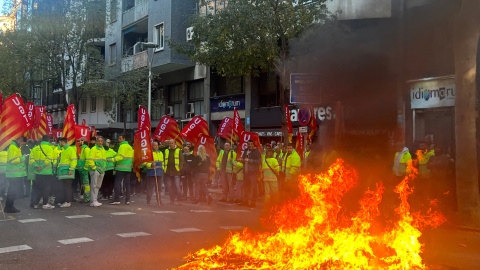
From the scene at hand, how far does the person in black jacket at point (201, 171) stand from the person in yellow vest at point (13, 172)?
4027mm

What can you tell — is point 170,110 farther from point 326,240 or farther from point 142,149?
point 326,240

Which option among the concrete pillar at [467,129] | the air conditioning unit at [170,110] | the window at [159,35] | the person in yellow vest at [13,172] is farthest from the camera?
the air conditioning unit at [170,110]

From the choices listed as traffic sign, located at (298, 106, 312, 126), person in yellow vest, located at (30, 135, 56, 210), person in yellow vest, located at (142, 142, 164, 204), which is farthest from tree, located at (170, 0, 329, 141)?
person in yellow vest, located at (30, 135, 56, 210)

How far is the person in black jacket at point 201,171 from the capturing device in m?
11.5

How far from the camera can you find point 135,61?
82.0 ft

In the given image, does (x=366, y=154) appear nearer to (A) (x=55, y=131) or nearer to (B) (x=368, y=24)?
(B) (x=368, y=24)

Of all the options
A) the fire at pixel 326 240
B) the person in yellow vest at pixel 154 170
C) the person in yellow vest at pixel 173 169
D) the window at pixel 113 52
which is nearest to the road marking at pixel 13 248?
the fire at pixel 326 240

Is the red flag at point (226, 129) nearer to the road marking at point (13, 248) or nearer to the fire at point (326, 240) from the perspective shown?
the fire at point (326, 240)

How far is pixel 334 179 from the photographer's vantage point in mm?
5629

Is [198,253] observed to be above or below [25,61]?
below

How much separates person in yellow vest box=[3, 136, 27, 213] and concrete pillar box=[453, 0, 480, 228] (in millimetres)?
8655

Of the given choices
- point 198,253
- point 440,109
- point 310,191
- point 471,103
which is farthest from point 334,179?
point 440,109

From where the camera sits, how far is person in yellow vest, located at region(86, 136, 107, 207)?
10688mm

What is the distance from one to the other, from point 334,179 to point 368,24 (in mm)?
2078
